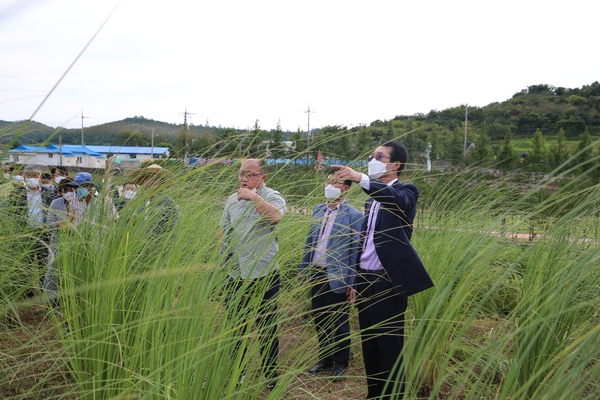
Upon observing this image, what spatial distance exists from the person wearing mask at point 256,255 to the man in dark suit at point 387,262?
661 mm

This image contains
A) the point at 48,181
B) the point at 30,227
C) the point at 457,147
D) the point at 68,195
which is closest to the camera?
the point at 30,227

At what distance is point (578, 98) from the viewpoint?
51969 mm

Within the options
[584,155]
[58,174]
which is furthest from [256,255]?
[584,155]

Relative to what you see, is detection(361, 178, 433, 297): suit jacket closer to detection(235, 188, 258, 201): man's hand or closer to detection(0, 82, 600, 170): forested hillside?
detection(0, 82, 600, 170): forested hillside

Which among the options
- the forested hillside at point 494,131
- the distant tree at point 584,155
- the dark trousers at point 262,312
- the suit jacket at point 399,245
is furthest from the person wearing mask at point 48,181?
the distant tree at point 584,155

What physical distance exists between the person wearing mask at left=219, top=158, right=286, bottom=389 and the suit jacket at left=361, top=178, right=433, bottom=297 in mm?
687

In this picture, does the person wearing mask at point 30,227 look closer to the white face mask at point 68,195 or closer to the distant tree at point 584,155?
the white face mask at point 68,195

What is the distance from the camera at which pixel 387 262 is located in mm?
3094

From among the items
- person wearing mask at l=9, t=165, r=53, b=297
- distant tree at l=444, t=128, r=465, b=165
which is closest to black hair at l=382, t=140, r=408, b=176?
person wearing mask at l=9, t=165, r=53, b=297

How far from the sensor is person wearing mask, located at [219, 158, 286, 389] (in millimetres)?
1859

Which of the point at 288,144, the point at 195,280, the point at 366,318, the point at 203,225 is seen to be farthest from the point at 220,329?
the point at 366,318

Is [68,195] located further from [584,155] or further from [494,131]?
[494,131]

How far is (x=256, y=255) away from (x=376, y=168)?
3.41 feet

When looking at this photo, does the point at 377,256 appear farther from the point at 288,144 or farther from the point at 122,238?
the point at 122,238
